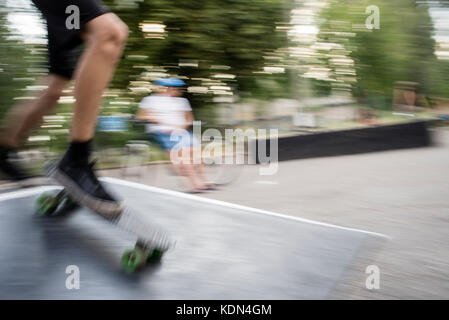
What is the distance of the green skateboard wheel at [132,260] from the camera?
1887 mm

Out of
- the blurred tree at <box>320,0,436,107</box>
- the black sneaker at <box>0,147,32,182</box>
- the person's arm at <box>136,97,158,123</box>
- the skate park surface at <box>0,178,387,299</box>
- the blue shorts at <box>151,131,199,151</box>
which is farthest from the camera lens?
the blurred tree at <box>320,0,436,107</box>

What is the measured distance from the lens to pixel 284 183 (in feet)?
20.1

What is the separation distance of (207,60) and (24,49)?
3.14m

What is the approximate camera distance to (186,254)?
2.16m

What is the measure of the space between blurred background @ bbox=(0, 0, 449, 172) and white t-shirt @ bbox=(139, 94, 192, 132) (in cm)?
80

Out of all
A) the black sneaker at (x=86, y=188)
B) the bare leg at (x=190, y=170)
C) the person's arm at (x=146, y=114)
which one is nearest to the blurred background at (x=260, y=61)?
the person's arm at (x=146, y=114)

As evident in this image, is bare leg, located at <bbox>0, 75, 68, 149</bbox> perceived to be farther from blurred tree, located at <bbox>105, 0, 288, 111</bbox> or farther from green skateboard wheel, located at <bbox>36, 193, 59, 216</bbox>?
blurred tree, located at <bbox>105, 0, 288, 111</bbox>

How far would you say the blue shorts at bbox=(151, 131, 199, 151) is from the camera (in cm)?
579

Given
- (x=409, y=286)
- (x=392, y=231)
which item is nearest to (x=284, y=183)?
(x=392, y=231)

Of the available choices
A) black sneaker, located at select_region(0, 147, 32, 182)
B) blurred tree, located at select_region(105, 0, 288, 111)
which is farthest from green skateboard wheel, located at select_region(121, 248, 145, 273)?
blurred tree, located at select_region(105, 0, 288, 111)

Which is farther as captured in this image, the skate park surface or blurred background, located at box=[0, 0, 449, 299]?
blurred background, located at box=[0, 0, 449, 299]

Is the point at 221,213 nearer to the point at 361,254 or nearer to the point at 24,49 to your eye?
the point at 361,254
